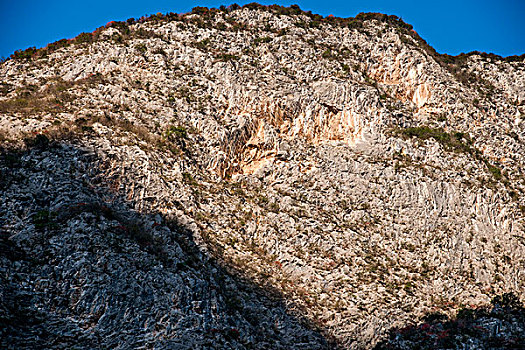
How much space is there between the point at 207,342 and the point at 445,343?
16.1m

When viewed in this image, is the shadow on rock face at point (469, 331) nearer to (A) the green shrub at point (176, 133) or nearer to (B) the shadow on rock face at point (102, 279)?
(B) the shadow on rock face at point (102, 279)

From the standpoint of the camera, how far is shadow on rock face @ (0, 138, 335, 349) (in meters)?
22.8

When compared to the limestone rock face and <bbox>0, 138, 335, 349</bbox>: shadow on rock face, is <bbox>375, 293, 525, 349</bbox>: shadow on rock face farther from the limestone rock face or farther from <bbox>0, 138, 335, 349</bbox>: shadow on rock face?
<bbox>0, 138, 335, 349</bbox>: shadow on rock face

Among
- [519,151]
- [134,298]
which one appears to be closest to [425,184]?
[519,151]

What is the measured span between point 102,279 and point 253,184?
60.1 feet

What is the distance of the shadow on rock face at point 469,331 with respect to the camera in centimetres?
2777

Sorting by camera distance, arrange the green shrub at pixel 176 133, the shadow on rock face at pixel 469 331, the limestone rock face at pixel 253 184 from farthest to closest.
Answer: the green shrub at pixel 176 133
the shadow on rock face at pixel 469 331
the limestone rock face at pixel 253 184

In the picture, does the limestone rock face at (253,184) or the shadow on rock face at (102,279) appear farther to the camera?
the limestone rock face at (253,184)

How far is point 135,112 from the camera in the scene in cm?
4091

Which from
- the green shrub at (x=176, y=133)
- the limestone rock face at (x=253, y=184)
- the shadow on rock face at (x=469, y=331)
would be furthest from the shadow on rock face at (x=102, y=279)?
the green shrub at (x=176, y=133)

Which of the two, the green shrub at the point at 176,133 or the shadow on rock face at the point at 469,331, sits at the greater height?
the green shrub at the point at 176,133

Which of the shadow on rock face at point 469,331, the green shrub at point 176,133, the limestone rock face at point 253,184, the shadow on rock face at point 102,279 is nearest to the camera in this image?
the shadow on rock face at point 102,279

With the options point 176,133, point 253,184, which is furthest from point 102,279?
point 176,133

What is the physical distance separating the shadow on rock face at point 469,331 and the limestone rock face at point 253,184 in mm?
542
